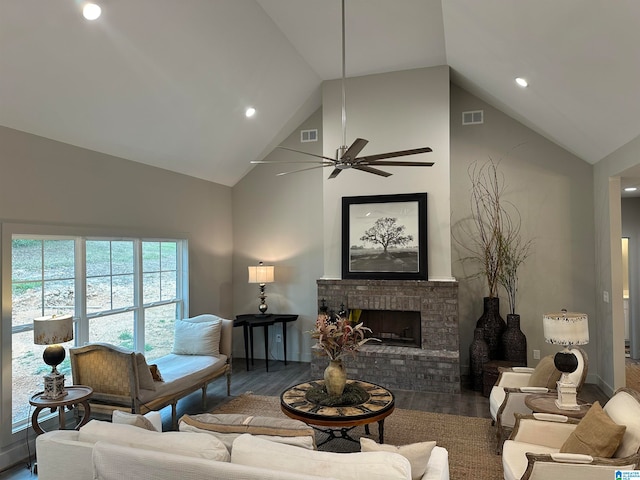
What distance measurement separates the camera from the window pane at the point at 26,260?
12.5ft

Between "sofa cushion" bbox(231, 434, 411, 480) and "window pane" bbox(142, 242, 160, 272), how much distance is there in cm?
376

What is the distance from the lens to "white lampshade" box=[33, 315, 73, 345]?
349 centimetres

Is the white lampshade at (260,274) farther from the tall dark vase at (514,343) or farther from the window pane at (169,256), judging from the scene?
the tall dark vase at (514,343)

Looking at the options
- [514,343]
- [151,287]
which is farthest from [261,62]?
[514,343]

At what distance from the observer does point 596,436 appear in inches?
99.0

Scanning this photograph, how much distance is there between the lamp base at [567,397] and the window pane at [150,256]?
4.63m

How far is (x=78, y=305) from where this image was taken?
14.5ft

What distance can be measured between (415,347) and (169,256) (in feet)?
11.6

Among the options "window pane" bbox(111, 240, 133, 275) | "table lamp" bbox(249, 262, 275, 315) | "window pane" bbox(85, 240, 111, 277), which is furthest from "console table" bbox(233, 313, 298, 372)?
"window pane" bbox(85, 240, 111, 277)

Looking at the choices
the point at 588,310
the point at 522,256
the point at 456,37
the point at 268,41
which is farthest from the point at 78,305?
the point at 588,310

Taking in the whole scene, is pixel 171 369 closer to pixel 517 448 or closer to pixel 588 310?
pixel 517 448

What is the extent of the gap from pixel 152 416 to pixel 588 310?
17.7 feet

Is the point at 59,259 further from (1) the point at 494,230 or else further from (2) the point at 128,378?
(1) the point at 494,230

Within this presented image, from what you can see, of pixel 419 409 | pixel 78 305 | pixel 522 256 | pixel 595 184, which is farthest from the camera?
pixel 522 256
